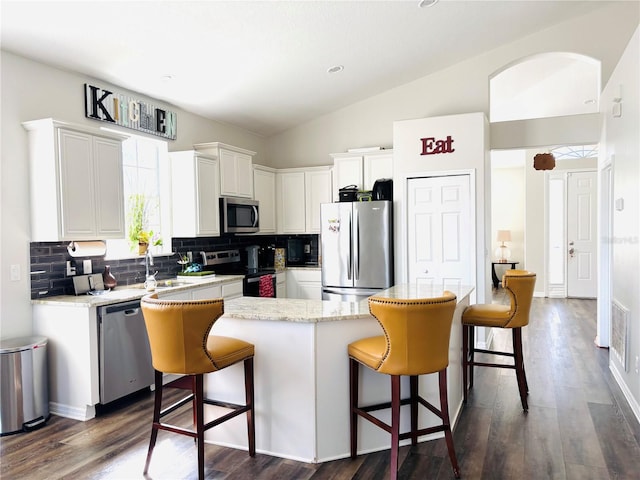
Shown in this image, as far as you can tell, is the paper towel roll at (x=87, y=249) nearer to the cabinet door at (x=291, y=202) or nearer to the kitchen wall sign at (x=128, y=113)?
the kitchen wall sign at (x=128, y=113)

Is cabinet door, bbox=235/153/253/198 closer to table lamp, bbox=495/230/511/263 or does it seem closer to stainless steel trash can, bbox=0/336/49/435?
stainless steel trash can, bbox=0/336/49/435

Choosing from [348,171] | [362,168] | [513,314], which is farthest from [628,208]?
[348,171]

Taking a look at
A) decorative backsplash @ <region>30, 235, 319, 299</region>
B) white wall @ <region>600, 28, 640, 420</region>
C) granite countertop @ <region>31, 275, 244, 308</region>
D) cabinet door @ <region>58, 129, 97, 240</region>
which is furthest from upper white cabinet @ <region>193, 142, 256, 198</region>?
white wall @ <region>600, 28, 640, 420</region>

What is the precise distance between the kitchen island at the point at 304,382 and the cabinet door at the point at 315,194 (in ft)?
11.6

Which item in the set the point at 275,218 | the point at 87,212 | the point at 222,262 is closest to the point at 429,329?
the point at 87,212

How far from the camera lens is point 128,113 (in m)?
4.34

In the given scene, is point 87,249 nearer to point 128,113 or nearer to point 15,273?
point 15,273

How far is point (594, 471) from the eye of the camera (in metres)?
2.53

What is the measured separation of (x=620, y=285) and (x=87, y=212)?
4.45 meters

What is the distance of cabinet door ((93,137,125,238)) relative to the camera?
369 cm

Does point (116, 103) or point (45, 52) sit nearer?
point (45, 52)

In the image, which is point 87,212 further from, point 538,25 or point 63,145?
point 538,25

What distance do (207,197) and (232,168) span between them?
61cm

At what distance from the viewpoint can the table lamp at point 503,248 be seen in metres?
10.4
